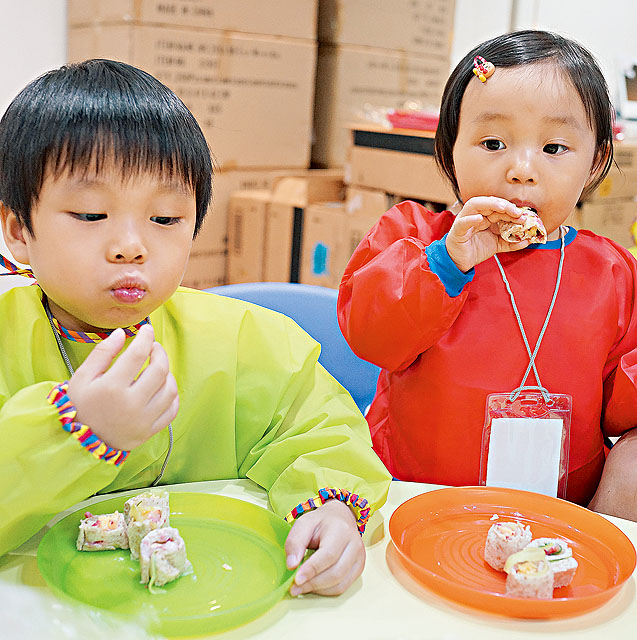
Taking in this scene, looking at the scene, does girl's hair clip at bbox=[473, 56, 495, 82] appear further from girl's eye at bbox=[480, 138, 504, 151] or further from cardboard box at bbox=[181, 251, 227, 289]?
cardboard box at bbox=[181, 251, 227, 289]

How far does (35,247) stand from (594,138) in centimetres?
80

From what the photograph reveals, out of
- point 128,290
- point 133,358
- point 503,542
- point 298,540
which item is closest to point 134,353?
point 133,358

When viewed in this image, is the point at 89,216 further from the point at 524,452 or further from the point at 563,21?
the point at 563,21

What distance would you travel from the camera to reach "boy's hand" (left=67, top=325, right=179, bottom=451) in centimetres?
72

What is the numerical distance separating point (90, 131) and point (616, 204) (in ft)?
6.51

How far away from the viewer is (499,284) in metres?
1.23

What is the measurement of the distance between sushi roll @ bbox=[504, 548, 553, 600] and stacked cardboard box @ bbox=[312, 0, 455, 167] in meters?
2.93

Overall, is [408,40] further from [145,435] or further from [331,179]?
[145,435]

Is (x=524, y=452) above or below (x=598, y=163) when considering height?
below

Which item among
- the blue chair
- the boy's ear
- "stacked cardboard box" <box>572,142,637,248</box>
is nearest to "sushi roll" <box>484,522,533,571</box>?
the boy's ear

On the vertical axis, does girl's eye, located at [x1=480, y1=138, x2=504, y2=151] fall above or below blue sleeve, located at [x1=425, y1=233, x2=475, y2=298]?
above

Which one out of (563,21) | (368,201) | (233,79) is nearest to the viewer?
(368,201)

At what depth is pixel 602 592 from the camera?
736mm

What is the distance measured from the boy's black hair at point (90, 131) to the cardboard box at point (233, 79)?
6.92ft
